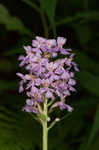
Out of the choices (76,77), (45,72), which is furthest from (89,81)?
(45,72)

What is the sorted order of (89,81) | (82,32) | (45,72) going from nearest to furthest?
1. (45,72)
2. (89,81)
3. (82,32)

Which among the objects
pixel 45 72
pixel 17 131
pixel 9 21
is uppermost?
pixel 9 21

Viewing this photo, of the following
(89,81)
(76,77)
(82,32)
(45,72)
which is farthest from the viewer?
(82,32)

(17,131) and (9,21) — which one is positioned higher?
A: (9,21)

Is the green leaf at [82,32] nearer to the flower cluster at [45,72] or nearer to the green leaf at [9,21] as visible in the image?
the green leaf at [9,21]

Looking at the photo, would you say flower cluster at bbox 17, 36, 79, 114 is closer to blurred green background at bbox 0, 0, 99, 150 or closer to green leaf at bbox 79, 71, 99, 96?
blurred green background at bbox 0, 0, 99, 150

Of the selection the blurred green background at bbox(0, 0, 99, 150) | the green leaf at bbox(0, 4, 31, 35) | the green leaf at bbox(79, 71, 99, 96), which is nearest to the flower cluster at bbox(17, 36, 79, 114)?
the blurred green background at bbox(0, 0, 99, 150)

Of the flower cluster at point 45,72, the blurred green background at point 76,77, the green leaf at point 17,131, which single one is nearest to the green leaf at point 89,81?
the blurred green background at point 76,77

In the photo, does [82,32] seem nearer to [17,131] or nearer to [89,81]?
[89,81]
